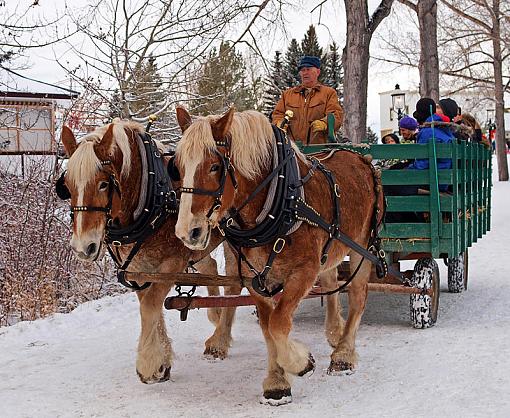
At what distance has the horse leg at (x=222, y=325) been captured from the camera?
570 centimetres

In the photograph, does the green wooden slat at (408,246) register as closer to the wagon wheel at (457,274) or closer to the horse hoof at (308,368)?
the wagon wheel at (457,274)

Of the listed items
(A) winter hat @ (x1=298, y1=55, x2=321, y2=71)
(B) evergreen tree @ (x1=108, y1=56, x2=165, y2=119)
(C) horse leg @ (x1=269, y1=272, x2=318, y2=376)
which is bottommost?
(C) horse leg @ (x1=269, y1=272, x2=318, y2=376)

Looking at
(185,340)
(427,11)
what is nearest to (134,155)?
(185,340)

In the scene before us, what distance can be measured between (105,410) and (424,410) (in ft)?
6.58

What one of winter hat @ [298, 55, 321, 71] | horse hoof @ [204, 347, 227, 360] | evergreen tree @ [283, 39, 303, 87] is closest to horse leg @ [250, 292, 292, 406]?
horse hoof @ [204, 347, 227, 360]

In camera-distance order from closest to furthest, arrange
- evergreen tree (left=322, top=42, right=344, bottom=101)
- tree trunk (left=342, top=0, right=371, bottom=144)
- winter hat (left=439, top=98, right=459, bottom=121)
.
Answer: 1. winter hat (left=439, top=98, right=459, bottom=121)
2. tree trunk (left=342, top=0, right=371, bottom=144)
3. evergreen tree (left=322, top=42, right=344, bottom=101)

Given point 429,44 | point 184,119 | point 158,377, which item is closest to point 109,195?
point 184,119

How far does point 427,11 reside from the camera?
14.4m

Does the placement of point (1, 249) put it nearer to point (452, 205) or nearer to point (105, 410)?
point (105, 410)

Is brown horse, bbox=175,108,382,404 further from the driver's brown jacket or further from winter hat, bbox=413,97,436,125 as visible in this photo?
winter hat, bbox=413,97,436,125

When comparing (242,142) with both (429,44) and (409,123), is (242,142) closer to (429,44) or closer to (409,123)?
(409,123)

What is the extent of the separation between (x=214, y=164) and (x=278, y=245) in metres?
0.68

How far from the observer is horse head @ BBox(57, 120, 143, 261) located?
4176 mm

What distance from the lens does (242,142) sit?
13.7 ft
